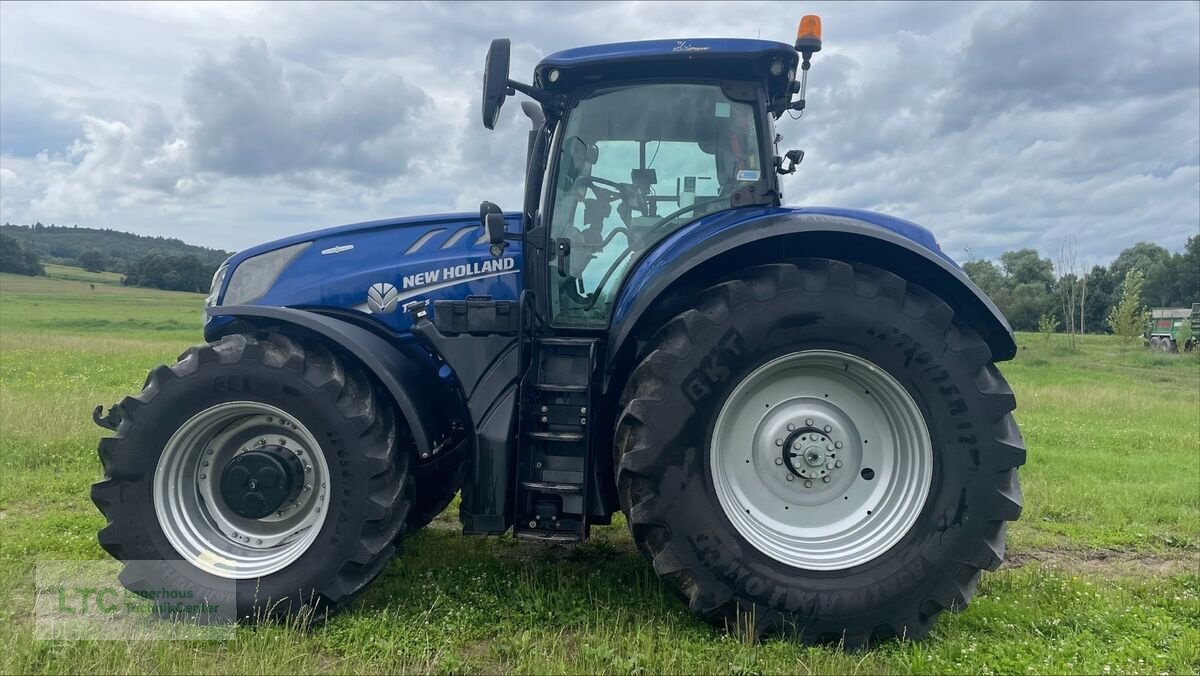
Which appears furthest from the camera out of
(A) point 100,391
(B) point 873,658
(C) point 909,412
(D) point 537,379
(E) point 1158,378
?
(E) point 1158,378

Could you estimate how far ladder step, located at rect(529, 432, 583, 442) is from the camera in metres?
3.46

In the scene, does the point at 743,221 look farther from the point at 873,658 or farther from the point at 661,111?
the point at 873,658

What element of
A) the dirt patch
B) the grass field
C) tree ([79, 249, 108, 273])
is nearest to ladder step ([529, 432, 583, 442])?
Result: the grass field

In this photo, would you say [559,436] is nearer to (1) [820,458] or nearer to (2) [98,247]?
(1) [820,458]

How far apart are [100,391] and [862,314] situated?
11.0 metres

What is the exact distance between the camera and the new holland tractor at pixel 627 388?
3176 mm

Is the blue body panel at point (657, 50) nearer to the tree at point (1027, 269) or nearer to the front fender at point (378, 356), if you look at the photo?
the front fender at point (378, 356)

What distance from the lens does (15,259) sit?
6256 cm

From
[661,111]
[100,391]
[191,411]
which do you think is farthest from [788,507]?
[100,391]

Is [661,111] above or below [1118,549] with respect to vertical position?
above

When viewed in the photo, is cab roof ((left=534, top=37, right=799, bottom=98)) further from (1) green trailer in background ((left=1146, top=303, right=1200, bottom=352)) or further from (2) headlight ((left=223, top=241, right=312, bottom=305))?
(1) green trailer in background ((left=1146, top=303, right=1200, bottom=352))

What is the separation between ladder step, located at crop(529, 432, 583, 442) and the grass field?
2.67 ft

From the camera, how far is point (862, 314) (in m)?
3.17

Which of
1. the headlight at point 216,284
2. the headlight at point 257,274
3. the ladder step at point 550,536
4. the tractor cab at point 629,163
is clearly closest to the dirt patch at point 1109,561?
the ladder step at point 550,536
